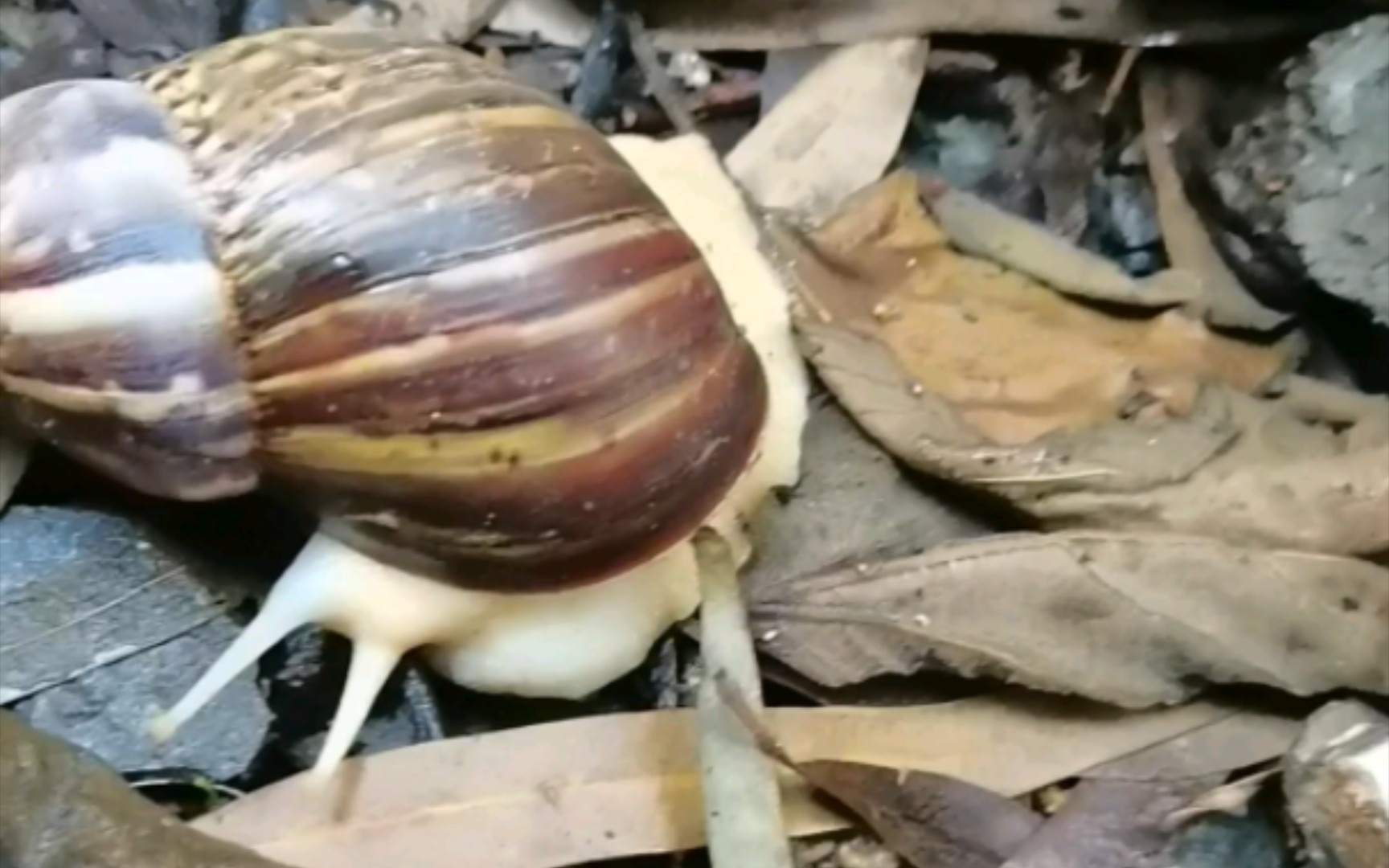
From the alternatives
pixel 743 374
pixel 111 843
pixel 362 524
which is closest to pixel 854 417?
A: pixel 743 374

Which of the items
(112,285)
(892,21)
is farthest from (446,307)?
(892,21)

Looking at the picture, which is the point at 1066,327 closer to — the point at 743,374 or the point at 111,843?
the point at 743,374

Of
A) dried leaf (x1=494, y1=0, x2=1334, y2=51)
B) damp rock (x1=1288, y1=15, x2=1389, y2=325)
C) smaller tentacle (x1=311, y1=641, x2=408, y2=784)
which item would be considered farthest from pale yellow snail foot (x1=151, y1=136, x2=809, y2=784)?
damp rock (x1=1288, y1=15, x2=1389, y2=325)

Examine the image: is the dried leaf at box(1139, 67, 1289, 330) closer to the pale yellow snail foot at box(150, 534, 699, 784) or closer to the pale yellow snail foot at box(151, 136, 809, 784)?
the pale yellow snail foot at box(151, 136, 809, 784)

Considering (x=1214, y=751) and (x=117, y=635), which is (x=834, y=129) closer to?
(x=1214, y=751)

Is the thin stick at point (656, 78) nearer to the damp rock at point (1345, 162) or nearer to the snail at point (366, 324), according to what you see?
the snail at point (366, 324)

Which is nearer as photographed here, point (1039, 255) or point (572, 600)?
point (572, 600)

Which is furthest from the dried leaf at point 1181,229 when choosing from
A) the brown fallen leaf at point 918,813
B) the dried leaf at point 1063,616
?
the brown fallen leaf at point 918,813
